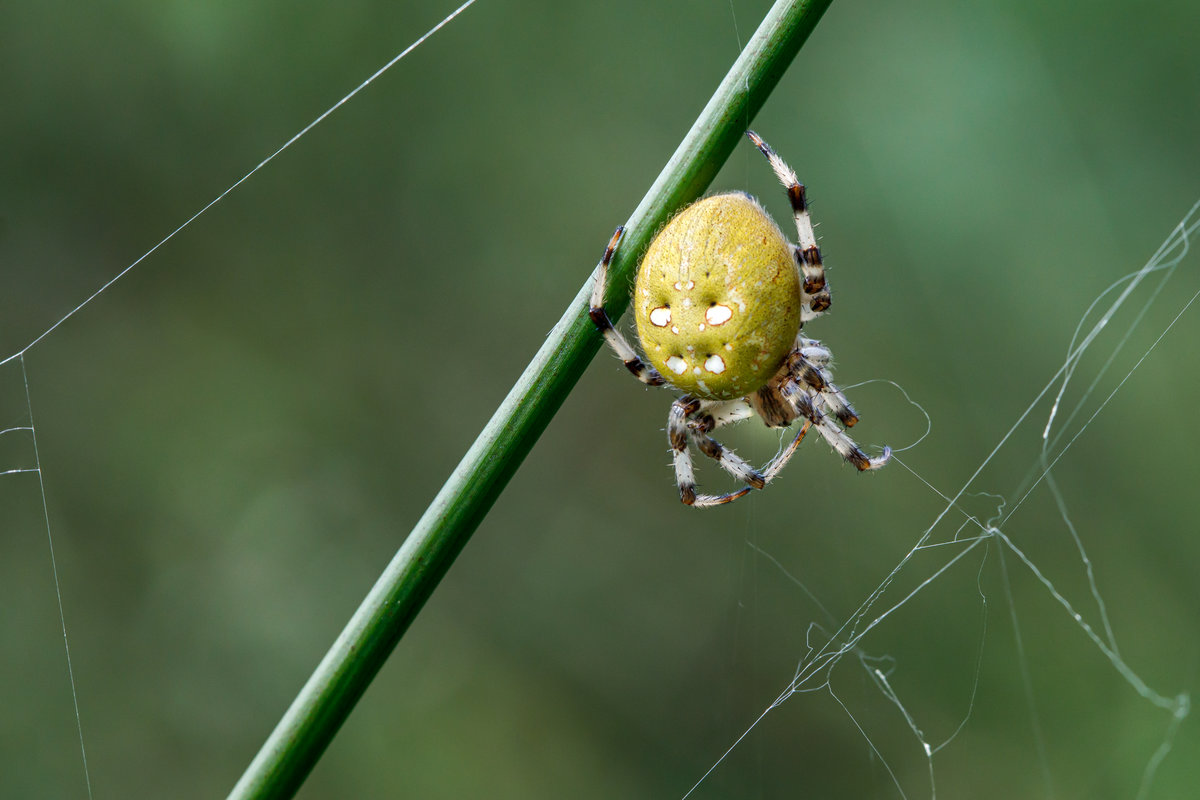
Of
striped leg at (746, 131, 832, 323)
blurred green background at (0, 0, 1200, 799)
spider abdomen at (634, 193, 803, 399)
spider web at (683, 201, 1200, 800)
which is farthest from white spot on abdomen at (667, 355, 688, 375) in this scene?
spider web at (683, 201, 1200, 800)

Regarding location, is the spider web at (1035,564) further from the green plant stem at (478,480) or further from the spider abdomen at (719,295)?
the green plant stem at (478,480)

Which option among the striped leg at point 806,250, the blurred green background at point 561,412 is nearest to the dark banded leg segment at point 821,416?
the striped leg at point 806,250

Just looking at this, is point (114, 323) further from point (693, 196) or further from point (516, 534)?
point (693, 196)

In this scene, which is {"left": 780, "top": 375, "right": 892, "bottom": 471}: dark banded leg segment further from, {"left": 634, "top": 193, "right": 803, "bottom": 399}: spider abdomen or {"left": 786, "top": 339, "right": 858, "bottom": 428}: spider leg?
{"left": 634, "top": 193, "right": 803, "bottom": 399}: spider abdomen

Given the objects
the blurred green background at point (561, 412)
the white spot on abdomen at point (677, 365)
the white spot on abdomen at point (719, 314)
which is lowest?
the blurred green background at point (561, 412)

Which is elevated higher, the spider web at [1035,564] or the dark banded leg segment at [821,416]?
the dark banded leg segment at [821,416]

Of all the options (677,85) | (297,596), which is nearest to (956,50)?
(677,85)
